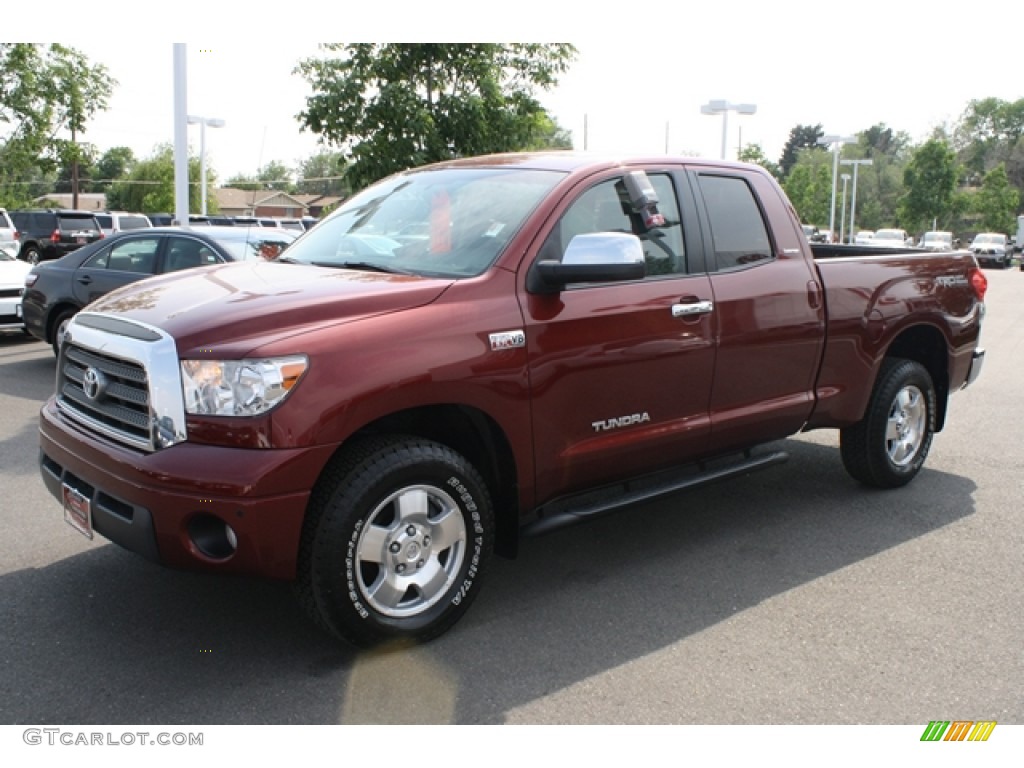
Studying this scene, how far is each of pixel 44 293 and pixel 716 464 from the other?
302 inches

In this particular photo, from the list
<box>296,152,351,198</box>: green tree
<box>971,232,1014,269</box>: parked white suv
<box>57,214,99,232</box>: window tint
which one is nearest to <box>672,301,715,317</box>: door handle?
<box>57,214,99,232</box>: window tint

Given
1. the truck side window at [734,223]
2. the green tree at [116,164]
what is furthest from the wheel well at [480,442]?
the green tree at [116,164]

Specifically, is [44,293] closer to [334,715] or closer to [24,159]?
[334,715]

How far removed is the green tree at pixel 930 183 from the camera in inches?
2405

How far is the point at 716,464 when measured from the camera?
5.09m

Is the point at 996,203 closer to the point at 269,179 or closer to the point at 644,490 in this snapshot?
the point at 644,490

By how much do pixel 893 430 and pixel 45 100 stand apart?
101ft

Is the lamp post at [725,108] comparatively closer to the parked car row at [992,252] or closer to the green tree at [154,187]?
the parked car row at [992,252]

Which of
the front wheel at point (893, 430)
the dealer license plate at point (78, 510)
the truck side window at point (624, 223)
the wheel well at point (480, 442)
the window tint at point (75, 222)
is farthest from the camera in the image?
the window tint at point (75, 222)

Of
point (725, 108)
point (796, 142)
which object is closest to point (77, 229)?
point (725, 108)

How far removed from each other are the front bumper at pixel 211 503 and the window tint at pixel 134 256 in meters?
6.61

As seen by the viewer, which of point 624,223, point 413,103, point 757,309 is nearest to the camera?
point 624,223

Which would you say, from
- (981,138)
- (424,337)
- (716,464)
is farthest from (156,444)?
(981,138)

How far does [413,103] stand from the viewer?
11.3m
